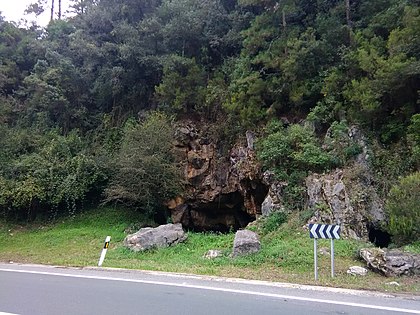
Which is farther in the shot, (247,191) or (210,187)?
(210,187)

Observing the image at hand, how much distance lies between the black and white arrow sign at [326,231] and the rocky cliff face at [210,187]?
29.1 feet

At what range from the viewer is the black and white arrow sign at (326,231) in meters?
8.27

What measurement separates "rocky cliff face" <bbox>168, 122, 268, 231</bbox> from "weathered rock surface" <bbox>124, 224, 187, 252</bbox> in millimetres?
5131

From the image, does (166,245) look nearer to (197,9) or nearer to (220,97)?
(220,97)

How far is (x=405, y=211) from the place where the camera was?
10.3m

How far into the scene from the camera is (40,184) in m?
18.4

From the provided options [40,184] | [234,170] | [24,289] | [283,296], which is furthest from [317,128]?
[40,184]

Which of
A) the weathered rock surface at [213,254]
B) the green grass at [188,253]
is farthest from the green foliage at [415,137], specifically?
the weathered rock surface at [213,254]

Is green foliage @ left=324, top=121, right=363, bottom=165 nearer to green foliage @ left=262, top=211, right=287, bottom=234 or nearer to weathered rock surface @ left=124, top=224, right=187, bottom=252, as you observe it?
green foliage @ left=262, top=211, right=287, bottom=234

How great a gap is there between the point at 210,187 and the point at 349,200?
8152 millimetres

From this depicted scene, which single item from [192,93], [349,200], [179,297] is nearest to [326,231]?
[179,297]

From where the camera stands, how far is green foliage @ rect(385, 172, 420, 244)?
10078 mm

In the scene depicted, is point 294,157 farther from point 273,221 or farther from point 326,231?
point 326,231

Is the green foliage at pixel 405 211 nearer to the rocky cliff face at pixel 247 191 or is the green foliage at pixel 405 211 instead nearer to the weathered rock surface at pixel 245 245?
the rocky cliff face at pixel 247 191
